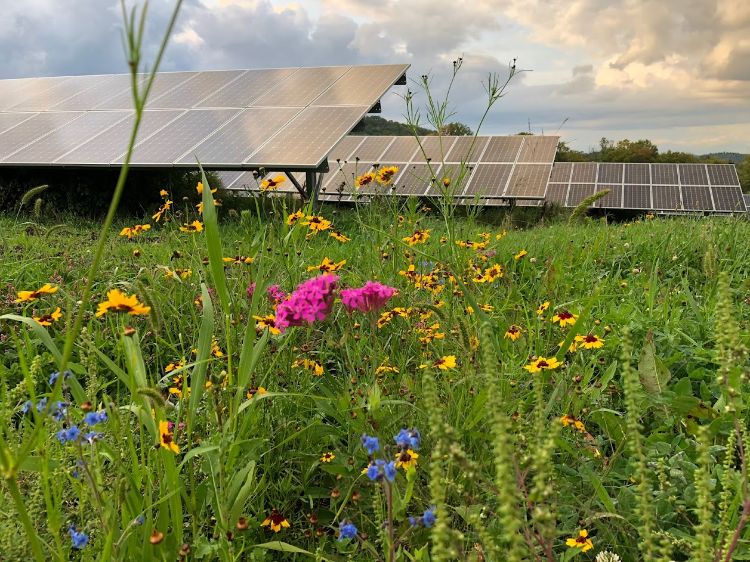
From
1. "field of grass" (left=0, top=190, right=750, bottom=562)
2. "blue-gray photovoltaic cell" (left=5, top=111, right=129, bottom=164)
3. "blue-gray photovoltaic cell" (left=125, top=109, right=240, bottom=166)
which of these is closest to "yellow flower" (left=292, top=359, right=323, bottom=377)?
"field of grass" (left=0, top=190, right=750, bottom=562)

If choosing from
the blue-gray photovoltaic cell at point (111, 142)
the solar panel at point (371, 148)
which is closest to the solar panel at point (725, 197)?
the solar panel at point (371, 148)

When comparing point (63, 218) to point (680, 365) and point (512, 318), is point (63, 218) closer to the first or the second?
point (512, 318)

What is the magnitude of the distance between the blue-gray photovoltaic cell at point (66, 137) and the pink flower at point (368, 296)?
23.3ft

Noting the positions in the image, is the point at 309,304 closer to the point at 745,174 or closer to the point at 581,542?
the point at 581,542

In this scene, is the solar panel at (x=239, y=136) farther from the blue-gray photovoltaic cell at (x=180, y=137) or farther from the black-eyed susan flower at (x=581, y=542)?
the black-eyed susan flower at (x=581, y=542)

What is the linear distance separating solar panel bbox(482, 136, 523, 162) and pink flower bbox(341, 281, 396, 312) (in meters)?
10.6

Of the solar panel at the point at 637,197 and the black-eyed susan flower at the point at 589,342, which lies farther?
the solar panel at the point at 637,197

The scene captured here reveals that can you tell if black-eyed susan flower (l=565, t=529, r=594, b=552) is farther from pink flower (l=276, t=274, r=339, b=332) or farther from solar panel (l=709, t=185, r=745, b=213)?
solar panel (l=709, t=185, r=745, b=213)

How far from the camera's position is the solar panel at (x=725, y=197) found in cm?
1217

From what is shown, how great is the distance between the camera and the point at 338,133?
6820mm

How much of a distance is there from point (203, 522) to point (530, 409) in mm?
980

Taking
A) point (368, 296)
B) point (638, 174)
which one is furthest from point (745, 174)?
point (368, 296)

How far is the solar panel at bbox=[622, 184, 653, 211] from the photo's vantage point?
13188 mm

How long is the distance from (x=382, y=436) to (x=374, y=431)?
13 cm
